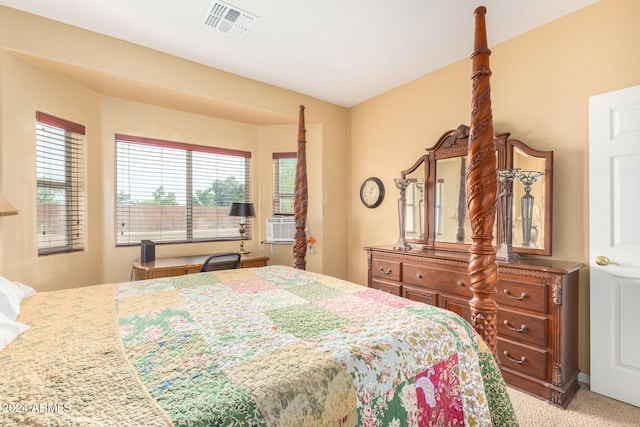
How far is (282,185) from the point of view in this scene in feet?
14.1

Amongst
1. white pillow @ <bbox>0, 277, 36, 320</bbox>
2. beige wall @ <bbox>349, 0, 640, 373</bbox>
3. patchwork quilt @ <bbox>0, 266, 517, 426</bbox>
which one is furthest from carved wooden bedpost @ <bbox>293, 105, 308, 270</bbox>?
white pillow @ <bbox>0, 277, 36, 320</bbox>

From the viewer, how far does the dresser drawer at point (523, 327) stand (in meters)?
2.03

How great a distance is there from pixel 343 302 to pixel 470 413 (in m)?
0.66

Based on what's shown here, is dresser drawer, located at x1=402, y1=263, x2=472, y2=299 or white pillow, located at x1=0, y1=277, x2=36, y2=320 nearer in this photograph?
white pillow, located at x1=0, y1=277, x2=36, y2=320

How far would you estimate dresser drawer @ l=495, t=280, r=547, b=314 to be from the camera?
203cm

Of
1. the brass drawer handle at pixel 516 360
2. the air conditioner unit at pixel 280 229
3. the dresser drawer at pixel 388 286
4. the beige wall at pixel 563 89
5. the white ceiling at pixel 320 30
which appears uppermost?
the white ceiling at pixel 320 30

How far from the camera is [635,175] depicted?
6.47 feet

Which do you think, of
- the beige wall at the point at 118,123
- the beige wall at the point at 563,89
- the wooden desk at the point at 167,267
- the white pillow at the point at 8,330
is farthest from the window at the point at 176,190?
the beige wall at the point at 563,89

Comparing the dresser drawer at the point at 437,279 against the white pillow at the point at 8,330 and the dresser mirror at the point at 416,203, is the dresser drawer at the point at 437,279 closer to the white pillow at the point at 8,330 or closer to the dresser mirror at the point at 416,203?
the dresser mirror at the point at 416,203

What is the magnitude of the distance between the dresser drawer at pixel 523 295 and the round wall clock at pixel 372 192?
1.91 m

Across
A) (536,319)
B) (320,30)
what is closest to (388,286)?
(536,319)

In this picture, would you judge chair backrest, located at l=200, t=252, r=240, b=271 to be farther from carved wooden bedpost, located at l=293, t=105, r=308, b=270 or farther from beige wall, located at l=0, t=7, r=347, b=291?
beige wall, located at l=0, t=7, r=347, b=291

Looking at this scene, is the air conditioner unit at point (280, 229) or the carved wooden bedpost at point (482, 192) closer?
the carved wooden bedpost at point (482, 192)

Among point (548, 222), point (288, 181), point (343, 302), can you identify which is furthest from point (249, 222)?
point (548, 222)
